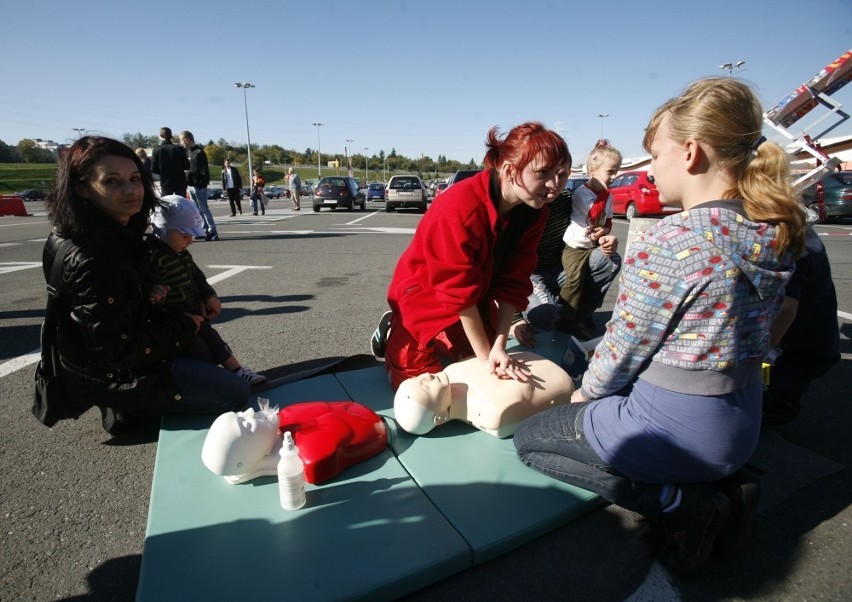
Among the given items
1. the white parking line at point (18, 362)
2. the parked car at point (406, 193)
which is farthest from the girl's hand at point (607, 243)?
the parked car at point (406, 193)

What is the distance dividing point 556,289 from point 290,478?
2782mm

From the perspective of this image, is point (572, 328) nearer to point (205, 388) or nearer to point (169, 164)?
point (205, 388)

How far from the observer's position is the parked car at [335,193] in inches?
760

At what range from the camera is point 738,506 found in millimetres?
1491

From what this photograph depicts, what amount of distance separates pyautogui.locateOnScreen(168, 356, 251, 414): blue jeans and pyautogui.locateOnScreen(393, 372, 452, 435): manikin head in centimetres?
89

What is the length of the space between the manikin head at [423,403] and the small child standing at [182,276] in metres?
1.09

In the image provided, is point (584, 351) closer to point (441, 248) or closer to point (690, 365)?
point (441, 248)

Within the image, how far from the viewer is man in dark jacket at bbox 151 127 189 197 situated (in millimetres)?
7742

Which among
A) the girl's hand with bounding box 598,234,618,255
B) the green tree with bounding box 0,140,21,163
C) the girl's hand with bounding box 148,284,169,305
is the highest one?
the green tree with bounding box 0,140,21,163

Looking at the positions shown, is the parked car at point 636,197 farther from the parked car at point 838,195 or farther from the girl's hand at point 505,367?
the girl's hand at point 505,367

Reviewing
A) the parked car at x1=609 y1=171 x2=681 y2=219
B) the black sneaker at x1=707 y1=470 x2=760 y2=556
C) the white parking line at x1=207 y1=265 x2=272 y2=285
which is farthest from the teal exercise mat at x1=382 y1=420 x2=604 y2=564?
the parked car at x1=609 y1=171 x2=681 y2=219

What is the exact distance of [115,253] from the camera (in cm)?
192

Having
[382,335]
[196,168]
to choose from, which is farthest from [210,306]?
[196,168]

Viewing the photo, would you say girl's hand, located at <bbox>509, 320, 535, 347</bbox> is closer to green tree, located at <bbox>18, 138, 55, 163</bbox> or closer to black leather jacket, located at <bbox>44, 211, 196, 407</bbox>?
black leather jacket, located at <bbox>44, 211, 196, 407</bbox>
